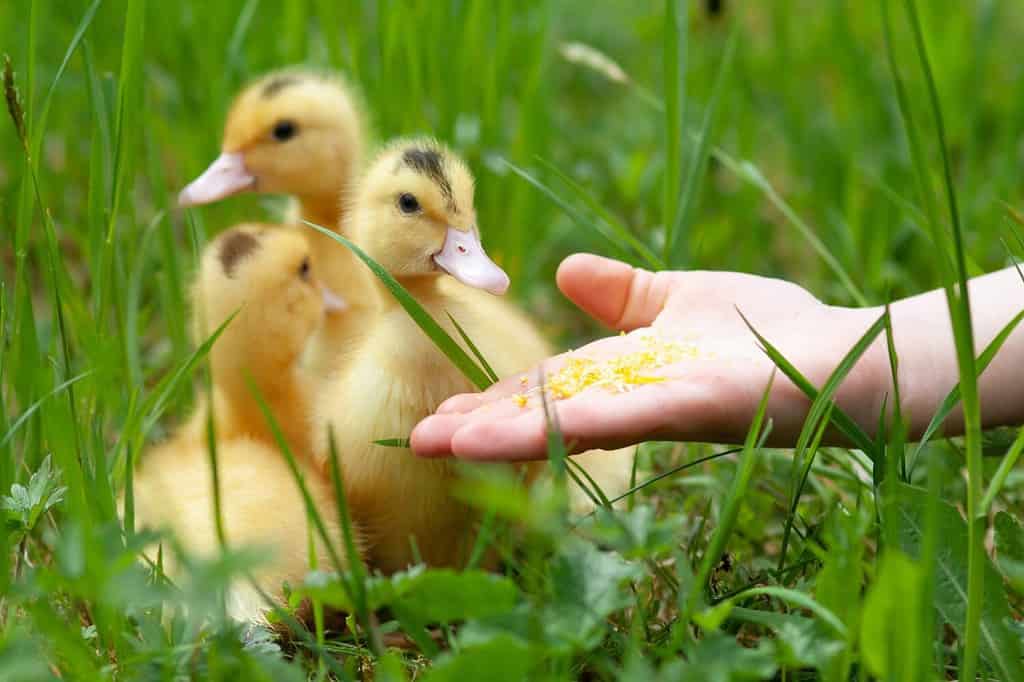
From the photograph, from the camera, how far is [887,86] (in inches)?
125

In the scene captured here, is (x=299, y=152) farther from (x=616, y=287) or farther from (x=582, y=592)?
(x=582, y=592)

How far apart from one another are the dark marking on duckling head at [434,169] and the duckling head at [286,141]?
617 millimetres

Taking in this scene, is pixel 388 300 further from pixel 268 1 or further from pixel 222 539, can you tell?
pixel 268 1

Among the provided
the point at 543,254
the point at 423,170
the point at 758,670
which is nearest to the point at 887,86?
the point at 543,254

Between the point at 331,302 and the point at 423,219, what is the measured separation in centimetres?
54

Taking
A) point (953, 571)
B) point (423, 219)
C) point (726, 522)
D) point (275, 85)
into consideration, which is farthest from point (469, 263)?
point (275, 85)

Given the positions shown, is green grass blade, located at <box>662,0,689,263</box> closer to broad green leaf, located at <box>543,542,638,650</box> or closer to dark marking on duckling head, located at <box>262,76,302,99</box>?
dark marking on duckling head, located at <box>262,76,302,99</box>

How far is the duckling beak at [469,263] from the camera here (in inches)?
64.2

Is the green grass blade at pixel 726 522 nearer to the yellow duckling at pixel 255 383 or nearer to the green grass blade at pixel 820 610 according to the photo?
the green grass blade at pixel 820 610

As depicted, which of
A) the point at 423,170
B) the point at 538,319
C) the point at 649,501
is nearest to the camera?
the point at 423,170

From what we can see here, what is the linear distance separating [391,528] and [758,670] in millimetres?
859

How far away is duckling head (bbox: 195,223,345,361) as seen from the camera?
2.04m

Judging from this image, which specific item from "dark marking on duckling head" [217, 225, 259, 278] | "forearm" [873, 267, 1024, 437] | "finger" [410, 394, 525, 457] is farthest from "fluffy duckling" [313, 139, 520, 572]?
"forearm" [873, 267, 1024, 437]

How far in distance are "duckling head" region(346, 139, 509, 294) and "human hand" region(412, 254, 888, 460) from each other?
20 cm
